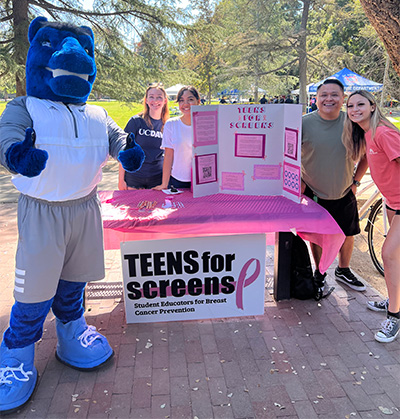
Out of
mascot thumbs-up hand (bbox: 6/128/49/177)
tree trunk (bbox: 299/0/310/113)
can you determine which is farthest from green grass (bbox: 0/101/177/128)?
tree trunk (bbox: 299/0/310/113)

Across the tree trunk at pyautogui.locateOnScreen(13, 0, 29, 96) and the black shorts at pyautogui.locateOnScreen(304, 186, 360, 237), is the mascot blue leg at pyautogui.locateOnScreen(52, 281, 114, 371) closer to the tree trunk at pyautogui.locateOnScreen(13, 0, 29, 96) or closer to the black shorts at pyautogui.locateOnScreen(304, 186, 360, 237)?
the black shorts at pyautogui.locateOnScreen(304, 186, 360, 237)

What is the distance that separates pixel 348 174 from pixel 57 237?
2405mm

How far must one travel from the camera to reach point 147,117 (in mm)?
4121

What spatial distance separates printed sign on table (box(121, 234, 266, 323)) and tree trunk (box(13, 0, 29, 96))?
21.8ft

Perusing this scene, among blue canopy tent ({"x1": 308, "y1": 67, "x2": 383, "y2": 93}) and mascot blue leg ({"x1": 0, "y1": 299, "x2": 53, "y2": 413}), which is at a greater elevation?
blue canopy tent ({"x1": 308, "y1": 67, "x2": 383, "y2": 93})

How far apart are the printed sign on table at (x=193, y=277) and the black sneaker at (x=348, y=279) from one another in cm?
103

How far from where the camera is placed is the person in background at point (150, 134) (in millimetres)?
4082

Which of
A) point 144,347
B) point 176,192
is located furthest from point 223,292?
point 176,192

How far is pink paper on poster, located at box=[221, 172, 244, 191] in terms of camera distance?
131 inches

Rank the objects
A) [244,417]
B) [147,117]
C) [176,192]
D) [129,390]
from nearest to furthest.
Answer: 1. [244,417]
2. [129,390]
3. [176,192]
4. [147,117]

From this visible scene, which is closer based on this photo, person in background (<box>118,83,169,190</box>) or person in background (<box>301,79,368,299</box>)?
person in background (<box>301,79,368,299</box>)

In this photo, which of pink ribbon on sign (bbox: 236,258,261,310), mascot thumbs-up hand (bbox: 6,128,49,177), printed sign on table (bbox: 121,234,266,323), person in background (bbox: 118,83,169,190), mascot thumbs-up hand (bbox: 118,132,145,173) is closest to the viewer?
mascot thumbs-up hand (bbox: 6,128,49,177)

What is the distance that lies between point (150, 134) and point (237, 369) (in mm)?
2529

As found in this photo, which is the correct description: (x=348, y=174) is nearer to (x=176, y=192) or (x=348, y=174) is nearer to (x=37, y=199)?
(x=176, y=192)
